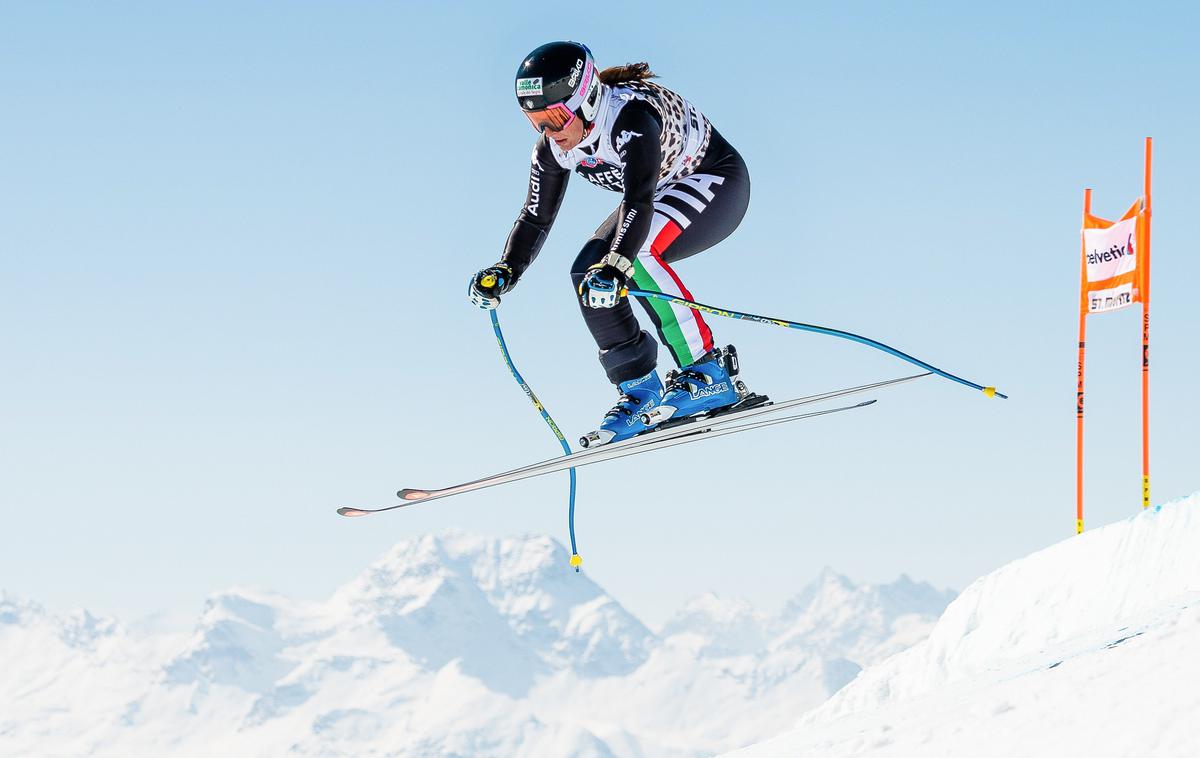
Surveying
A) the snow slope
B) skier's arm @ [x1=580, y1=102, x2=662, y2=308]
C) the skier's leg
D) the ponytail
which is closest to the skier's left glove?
skier's arm @ [x1=580, y1=102, x2=662, y2=308]

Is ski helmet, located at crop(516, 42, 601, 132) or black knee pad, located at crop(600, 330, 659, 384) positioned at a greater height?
ski helmet, located at crop(516, 42, 601, 132)

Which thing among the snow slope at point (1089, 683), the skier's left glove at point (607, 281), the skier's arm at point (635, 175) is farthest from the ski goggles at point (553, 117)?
the snow slope at point (1089, 683)

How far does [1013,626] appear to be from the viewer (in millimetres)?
10906

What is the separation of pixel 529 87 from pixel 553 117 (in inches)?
9.9

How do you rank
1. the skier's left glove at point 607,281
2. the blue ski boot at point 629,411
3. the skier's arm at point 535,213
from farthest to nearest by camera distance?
1. the skier's arm at point 535,213
2. the blue ski boot at point 629,411
3. the skier's left glove at point 607,281

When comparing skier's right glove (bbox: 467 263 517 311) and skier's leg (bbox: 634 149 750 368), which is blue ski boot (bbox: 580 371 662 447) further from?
skier's right glove (bbox: 467 263 517 311)

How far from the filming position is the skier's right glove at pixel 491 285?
28.6 ft

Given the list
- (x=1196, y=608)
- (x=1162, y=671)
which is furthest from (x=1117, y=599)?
(x=1162, y=671)

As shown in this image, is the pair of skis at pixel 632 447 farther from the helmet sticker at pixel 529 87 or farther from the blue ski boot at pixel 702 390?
the helmet sticker at pixel 529 87

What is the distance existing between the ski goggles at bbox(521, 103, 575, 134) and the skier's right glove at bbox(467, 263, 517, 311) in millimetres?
1283

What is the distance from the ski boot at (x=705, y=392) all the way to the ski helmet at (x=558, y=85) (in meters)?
1.98

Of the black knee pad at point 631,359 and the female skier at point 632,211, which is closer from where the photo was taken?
the female skier at point 632,211

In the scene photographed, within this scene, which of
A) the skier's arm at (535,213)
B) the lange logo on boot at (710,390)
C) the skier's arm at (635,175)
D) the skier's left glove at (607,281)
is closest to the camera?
the skier's left glove at (607,281)

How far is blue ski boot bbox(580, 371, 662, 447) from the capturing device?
8.32m
